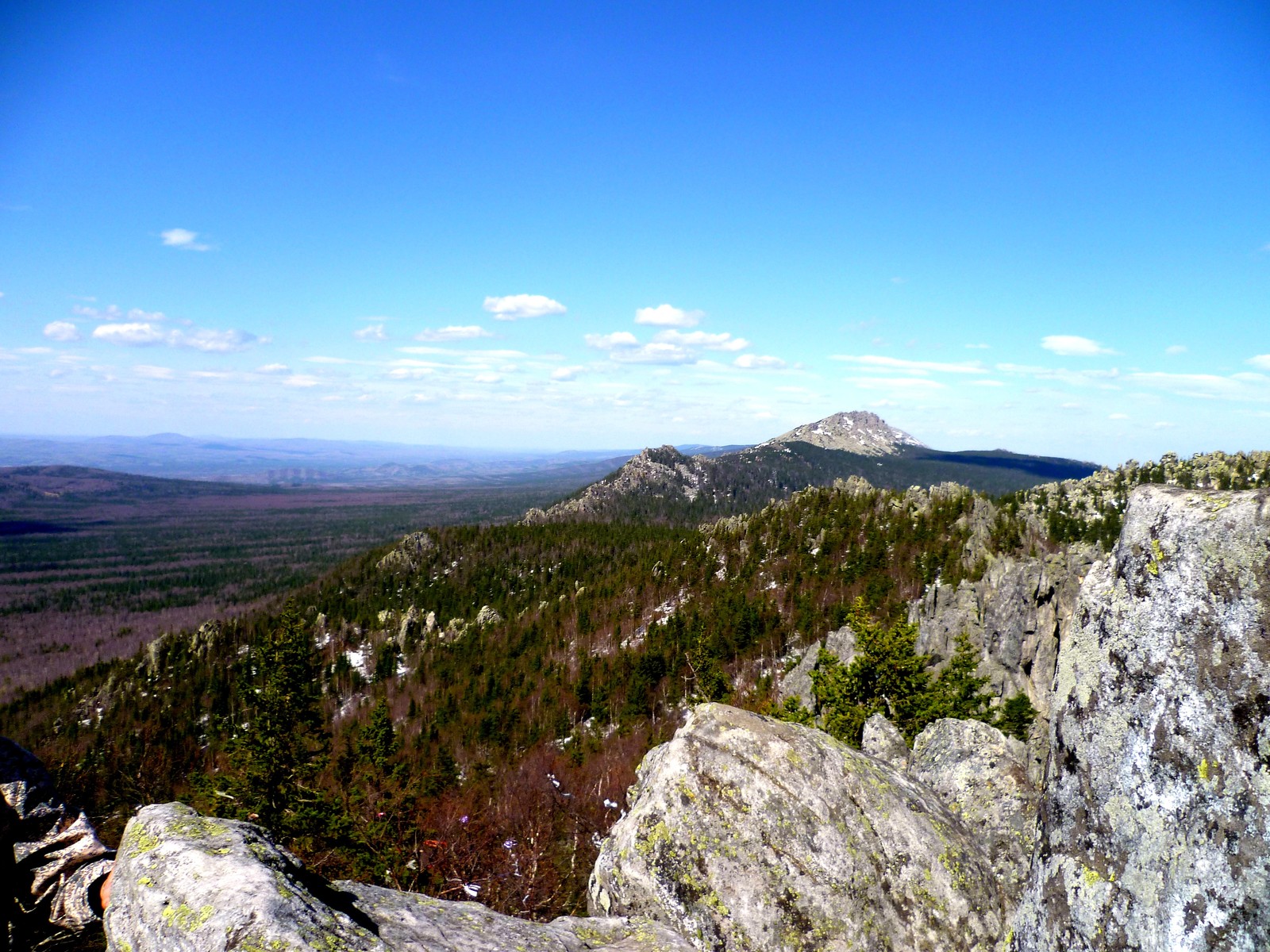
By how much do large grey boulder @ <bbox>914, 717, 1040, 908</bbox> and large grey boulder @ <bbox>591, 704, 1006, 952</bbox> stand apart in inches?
27.1

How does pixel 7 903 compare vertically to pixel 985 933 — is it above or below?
above

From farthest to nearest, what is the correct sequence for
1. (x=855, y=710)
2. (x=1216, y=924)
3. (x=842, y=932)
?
(x=855, y=710), (x=842, y=932), (x=1216, y=924)

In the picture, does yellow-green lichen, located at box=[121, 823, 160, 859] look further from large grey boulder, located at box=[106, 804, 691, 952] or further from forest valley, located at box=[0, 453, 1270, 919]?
forest valley, located at box=[0, 453, 1270, 919]

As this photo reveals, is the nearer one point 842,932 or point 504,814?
point 842,932

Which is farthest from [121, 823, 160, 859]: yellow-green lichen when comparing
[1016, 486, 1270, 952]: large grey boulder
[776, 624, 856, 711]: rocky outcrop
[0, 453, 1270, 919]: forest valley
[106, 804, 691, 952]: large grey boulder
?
[776, 624, 856, 711]: rocky outcrop

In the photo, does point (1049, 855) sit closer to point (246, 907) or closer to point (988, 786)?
point (988, 786)

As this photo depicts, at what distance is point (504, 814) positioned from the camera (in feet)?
119

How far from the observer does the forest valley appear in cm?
2411

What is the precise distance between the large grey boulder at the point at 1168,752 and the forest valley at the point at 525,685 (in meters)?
11.4

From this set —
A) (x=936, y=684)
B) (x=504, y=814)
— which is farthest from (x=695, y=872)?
(x=504, y=814)

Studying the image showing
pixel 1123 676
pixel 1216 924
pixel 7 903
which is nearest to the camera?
pixel 1216 924

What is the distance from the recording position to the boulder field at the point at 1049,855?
4.88 meters

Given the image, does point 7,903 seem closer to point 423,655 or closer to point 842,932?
point 842,932

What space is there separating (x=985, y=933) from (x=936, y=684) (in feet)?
81.2
